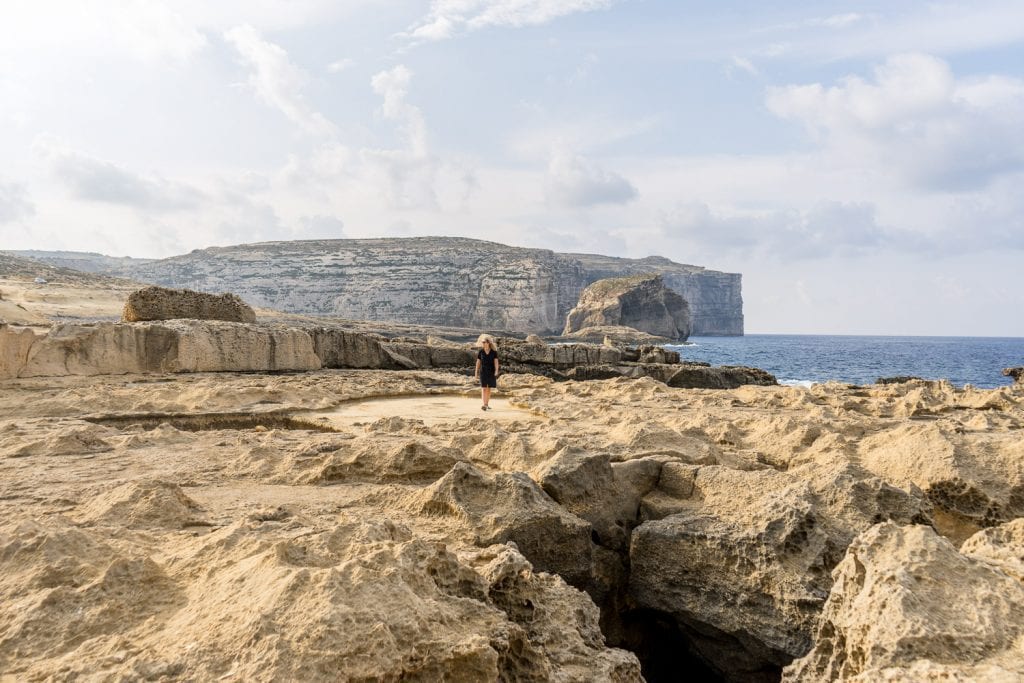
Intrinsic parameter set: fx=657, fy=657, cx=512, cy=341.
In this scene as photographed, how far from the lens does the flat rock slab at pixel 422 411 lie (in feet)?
27.1

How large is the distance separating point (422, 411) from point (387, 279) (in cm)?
8439

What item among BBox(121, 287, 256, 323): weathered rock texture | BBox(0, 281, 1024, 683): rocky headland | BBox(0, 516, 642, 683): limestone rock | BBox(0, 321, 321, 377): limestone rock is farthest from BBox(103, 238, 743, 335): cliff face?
BBox(0, 516, 642, 683): limestone rock

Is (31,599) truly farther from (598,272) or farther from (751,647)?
(598,272)

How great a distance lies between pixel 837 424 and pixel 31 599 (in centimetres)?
662

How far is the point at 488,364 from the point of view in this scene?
10297 millimetres

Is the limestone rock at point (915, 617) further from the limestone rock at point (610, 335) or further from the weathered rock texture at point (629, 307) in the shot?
the weathered rock texture at point (629, 307)

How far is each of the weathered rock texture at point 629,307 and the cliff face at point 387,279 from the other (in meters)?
5.08

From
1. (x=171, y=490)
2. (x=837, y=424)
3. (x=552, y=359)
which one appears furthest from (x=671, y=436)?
(x=552, y=359)

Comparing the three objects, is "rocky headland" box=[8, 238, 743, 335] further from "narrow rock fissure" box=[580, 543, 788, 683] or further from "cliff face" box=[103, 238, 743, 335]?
"narrow rock fissure" box=[580, 543, 788, 683]

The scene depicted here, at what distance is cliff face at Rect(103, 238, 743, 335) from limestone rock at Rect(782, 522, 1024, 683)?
3449 inches

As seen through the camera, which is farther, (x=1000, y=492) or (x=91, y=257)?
(x=91, y=257)

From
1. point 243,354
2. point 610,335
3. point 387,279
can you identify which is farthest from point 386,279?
point 243,354

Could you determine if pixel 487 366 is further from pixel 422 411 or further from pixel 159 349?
pixel 159 349

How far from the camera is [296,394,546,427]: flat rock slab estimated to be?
8.27 meters
